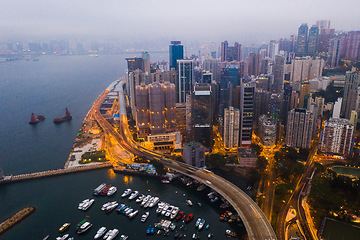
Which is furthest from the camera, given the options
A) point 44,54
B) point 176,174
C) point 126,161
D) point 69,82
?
point 44,54

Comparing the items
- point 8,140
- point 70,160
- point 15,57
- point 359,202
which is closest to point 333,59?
point 359,202

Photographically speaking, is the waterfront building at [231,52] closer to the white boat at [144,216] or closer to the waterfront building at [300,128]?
the waterfront building at [300,128]

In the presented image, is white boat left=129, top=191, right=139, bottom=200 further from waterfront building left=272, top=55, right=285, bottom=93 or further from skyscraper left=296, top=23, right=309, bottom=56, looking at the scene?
skyscraper left=296, top=23, right=309, bottom=56

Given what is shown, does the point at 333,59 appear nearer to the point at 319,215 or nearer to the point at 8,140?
the point at 319,215

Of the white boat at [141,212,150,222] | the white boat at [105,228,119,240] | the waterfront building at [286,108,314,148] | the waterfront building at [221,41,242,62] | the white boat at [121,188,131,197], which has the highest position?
the waterfront building at [221,41,242,62]

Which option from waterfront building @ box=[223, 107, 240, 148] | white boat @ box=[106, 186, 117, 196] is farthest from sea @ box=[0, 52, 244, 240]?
waterfront building @ box=[223, 107, 240, 148]

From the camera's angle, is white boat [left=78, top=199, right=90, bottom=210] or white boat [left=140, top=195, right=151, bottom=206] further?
white boat [left=140, top=195, right=151, bottom=206]

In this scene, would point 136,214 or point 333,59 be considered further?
point 333,59
